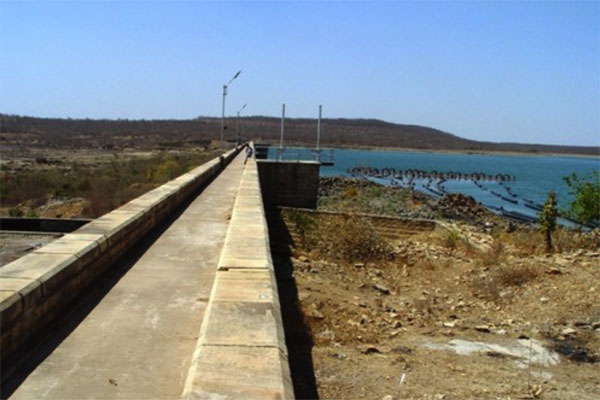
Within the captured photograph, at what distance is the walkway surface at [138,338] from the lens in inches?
154

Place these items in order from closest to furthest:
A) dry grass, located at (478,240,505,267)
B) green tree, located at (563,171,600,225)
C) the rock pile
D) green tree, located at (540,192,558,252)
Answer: dry grass, located at (478,240,505,267), green tree, located at (540,192,558,252), green tree, located at (563,171,600,225), the rock pile

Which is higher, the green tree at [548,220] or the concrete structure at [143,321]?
the concrete structure at [143,321]

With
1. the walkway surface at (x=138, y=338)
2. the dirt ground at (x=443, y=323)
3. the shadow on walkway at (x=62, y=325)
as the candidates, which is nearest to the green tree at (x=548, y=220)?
the dirt ground at (x=443, y=323)

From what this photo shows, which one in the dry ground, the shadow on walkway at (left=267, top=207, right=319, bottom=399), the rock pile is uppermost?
the shadow on walkway at (left=267, top=207, right=319, bottom=399)

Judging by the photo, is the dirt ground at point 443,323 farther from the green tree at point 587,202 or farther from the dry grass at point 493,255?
the green tree at point 587,202

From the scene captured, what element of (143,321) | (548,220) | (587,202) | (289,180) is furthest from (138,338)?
(289,180)

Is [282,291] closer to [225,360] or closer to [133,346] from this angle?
[133,346]

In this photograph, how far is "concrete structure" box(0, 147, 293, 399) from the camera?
3.72 m

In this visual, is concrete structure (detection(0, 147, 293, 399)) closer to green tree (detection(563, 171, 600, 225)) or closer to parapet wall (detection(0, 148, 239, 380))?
parapet wall (detection(0, 148, 239, 380))

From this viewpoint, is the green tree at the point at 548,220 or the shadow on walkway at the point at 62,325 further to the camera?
the green tree at the point at 548,220

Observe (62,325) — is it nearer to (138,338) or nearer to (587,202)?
(138,338)

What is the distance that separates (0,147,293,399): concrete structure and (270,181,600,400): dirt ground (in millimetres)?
1845

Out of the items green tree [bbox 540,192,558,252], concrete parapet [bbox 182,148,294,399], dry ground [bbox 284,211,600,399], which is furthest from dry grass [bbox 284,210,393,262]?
concrete parapet [bbox 182,148,294,399]

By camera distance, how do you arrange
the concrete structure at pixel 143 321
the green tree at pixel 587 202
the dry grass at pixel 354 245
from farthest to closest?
the green tree at pixel 587 202, the dry grass at pixel 354 245, the concrete structure at pixel 143 321
